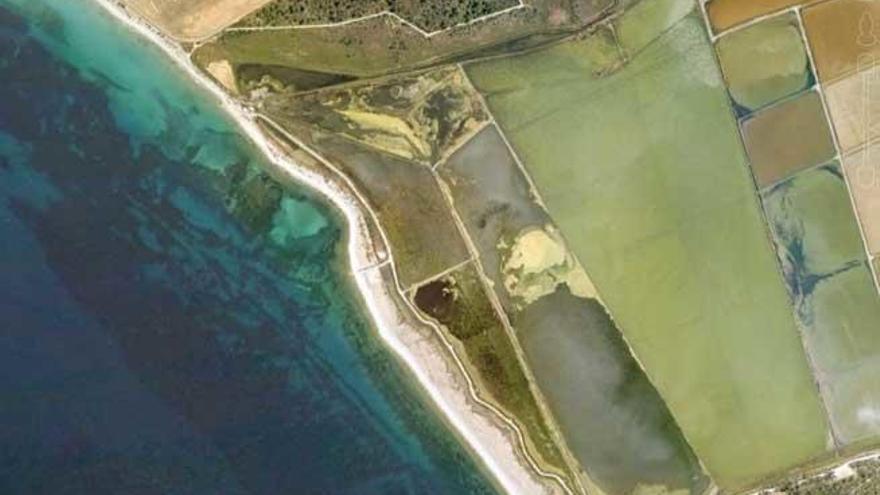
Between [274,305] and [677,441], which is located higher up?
[274,305]

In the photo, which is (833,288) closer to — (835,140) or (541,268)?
(835,140)

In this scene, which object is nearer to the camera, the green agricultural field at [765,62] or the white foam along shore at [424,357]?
the green agricultural field at [765,62]

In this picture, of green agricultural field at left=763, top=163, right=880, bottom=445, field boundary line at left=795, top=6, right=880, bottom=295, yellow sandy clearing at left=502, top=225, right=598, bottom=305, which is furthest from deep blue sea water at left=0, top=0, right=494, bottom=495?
field boundary line at left=795, top=6, right=880, bottom=295

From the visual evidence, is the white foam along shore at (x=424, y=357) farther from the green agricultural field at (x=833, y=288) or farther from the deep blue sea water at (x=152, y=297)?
the green agricultural field at (x=833, y=288)

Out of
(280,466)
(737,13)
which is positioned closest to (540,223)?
(737,13)

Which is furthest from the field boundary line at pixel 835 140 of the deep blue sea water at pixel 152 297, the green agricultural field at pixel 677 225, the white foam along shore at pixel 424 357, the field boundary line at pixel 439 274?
the deep blue sea water at pixel 152 297

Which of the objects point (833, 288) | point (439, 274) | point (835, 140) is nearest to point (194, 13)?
point (439, 274)

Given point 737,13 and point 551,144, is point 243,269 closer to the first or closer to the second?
point 551,144
